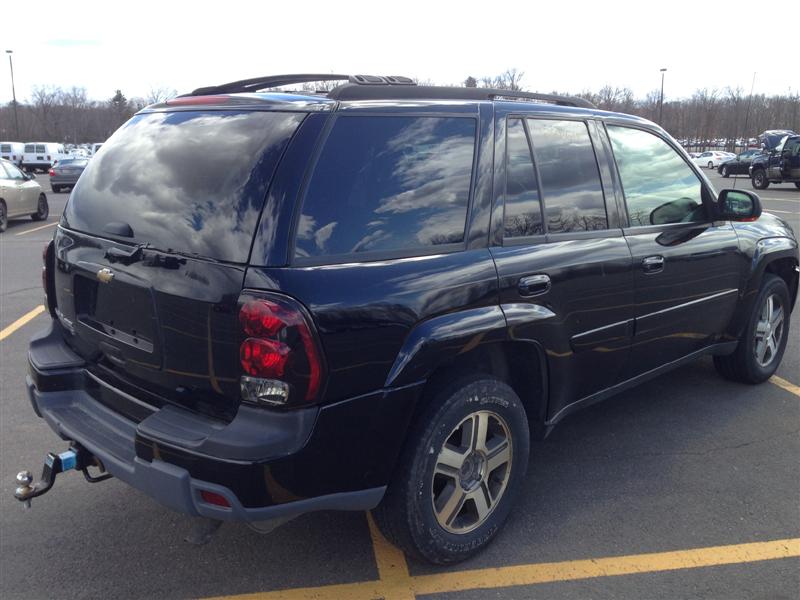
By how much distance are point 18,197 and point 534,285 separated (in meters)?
15.6

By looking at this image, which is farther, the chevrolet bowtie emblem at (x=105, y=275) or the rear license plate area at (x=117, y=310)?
the chevrolet bowtie emblem at (x=105, y=275)

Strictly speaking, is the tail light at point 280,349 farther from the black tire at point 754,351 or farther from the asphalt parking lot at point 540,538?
the black tire at point 754,351

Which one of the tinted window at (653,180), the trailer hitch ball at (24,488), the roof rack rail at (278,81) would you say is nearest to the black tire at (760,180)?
the tinted window at (653,180)

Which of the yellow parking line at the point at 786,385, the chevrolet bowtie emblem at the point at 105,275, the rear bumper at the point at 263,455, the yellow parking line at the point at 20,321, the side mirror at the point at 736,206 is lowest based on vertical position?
the yellow parking line at the point at 20,321

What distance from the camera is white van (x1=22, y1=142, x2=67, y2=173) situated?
46219 millimetres

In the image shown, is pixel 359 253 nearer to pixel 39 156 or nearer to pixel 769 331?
pixel 769 331

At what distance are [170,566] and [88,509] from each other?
0.71 meters

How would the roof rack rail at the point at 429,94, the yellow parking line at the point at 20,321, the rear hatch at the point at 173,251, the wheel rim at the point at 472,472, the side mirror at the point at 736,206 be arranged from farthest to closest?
the yellow parking line at the point at 20,321 < the side mirror at the point at 736,206 < the wheel rim at the point at 472,472 < the roof rack rail at the point at 429,94 < the rear hatch at the point at 173,251

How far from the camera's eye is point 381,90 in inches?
115

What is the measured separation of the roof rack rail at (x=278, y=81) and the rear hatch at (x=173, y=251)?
36 centimetres

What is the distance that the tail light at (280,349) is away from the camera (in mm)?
2365

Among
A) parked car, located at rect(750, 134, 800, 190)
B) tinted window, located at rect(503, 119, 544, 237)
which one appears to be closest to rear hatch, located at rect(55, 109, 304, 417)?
tinted window, located at rect(503, 119, 544, 237)

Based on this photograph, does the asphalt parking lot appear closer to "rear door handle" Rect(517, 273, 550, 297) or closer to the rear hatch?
the rear hatch

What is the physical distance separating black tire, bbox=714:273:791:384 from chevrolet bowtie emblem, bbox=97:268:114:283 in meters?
4.07
